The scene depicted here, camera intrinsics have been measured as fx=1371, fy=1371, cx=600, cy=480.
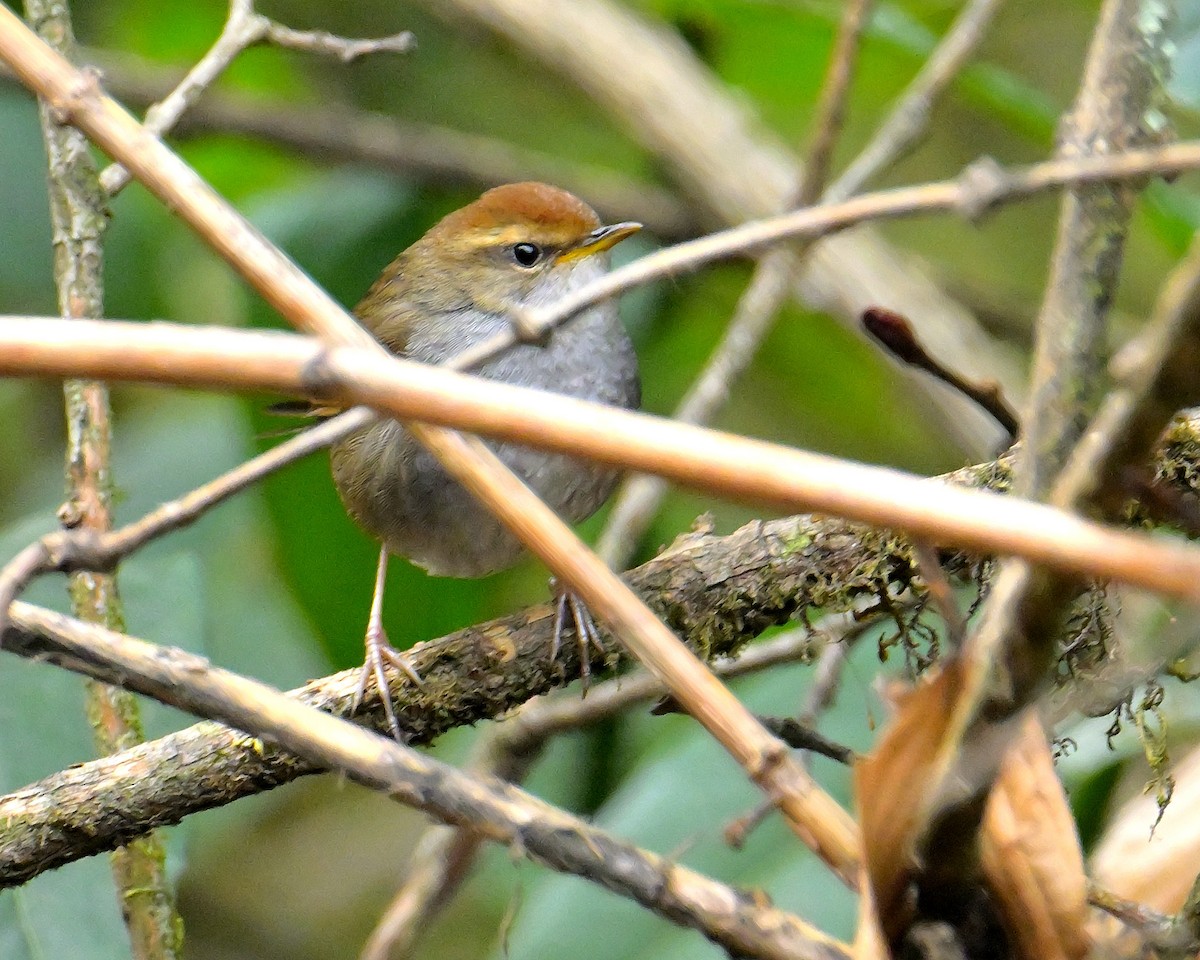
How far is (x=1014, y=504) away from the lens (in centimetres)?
89

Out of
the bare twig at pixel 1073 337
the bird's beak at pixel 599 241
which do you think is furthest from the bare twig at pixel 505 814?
the bird's beak at pixel 599 241

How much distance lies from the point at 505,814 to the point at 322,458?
2.50 metres

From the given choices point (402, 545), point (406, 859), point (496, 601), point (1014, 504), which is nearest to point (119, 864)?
point (402, 545)

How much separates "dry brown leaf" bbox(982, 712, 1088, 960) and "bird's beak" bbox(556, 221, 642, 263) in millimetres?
2048

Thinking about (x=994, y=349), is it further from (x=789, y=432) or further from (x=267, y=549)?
(x=267, y=549)

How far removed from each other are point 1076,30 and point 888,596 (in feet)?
13.9

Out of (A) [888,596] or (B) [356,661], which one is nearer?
(A) [888,596]

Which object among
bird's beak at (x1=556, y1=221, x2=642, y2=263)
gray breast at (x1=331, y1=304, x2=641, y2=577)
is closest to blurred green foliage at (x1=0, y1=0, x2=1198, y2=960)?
gray breast at (x1=331, y1=304, x2=641, y2=577)

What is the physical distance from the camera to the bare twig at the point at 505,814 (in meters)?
1.25

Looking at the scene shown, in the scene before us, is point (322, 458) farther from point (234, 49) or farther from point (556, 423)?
point (556, 423)

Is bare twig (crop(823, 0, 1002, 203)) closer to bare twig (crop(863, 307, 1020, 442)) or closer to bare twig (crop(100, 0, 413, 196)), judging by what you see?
bare twig (crop(100, 0, 413, 196))

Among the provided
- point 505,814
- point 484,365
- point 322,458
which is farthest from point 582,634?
point 322,458

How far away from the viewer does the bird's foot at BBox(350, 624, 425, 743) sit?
2049 mm

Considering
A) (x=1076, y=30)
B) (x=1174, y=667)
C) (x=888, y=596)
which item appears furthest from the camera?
(x=1076, y=30)
